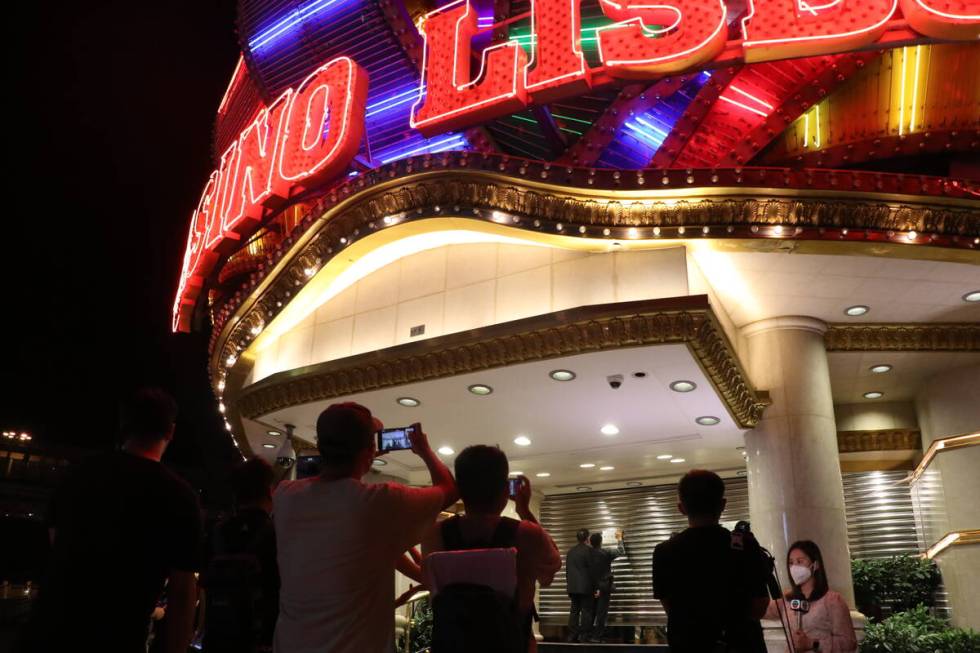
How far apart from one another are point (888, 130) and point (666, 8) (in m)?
3.61

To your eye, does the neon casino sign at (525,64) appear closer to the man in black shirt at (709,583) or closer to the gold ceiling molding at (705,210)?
the gold ceiling molding at (705,210)

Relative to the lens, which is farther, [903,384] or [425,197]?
[903,384]

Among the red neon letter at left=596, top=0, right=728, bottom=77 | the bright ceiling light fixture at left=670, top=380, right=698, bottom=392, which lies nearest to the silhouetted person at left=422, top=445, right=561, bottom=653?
the bright ceiling light fixture at left=670, top=380, right=698, bottom=392

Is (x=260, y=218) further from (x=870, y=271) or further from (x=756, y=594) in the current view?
(x=756, y=594)

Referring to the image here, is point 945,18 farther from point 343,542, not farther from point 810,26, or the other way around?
point 343,542

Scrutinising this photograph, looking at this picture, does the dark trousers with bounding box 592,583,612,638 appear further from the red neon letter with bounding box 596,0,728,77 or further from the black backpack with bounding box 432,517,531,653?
the black backpack with bounding box 432,517,531,653

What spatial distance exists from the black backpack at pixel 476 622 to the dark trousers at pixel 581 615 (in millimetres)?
9264

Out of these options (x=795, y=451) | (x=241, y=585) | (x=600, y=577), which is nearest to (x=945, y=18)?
(x=795, y=451)

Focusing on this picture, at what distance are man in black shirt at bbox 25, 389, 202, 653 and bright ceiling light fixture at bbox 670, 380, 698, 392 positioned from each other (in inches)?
252

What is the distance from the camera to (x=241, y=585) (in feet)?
11.3

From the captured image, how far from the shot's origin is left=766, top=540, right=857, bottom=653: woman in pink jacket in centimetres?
488

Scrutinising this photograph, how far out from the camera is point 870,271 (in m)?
8.28

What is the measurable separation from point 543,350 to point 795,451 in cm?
347

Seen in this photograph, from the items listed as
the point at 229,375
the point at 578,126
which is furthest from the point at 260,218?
the point at 578,126
